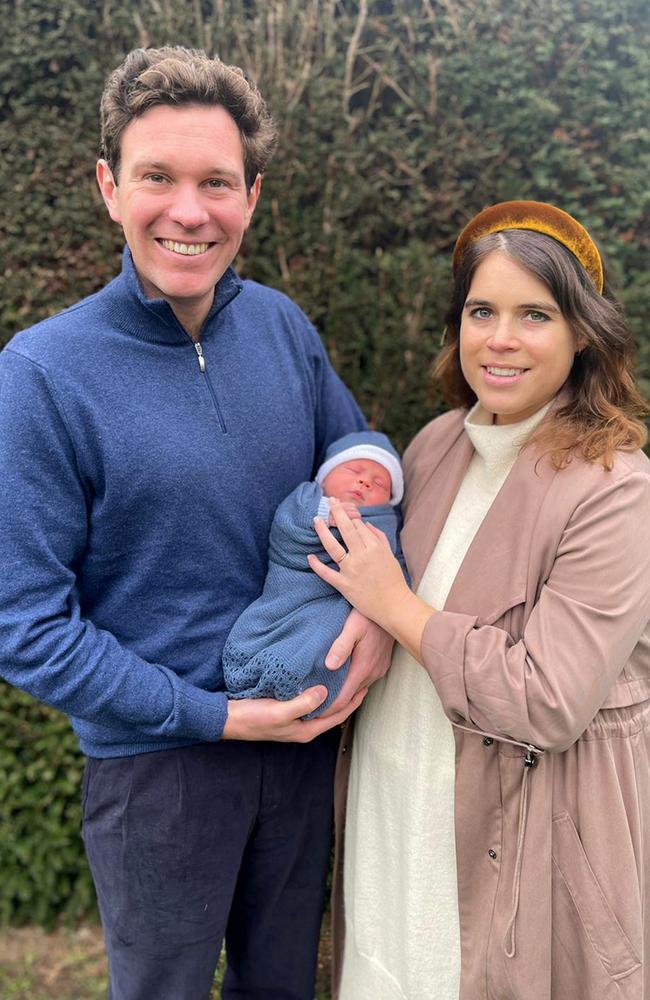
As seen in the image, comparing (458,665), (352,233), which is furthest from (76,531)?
(352,233)

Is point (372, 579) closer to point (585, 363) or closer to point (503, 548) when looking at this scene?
point (503, 548)

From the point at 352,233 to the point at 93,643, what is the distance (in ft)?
6.21

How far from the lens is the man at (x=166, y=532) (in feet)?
5.98

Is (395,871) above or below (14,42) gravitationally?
below

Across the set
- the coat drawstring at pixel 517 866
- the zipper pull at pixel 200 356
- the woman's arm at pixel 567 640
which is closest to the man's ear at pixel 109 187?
the zipper pull at pixel 200 356

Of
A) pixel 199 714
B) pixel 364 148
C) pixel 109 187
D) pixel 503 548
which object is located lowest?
pixel 199 714

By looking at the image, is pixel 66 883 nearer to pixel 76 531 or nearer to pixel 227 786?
pixel 227 786

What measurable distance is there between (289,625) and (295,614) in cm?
3

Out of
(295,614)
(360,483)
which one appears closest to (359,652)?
(295,614)

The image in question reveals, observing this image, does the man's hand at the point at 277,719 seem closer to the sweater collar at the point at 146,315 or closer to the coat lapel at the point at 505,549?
the coat lapel at the point at 505,549

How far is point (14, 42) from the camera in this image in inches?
114

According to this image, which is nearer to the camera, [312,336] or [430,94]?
[312,336]

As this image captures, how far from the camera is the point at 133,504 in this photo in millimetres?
1903

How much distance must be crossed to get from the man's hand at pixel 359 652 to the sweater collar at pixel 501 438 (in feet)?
1.66
